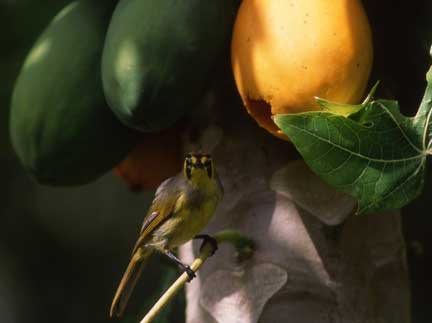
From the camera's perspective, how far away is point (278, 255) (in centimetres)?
143

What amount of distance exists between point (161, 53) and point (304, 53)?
0.22m

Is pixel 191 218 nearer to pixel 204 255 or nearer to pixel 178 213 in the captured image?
pixel 178 213

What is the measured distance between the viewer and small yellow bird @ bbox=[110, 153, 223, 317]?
1461 mm

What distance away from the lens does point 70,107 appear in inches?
60.8


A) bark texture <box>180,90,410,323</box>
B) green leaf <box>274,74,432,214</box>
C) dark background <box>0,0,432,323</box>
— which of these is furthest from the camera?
dark background <box>0,0,432,323</box>

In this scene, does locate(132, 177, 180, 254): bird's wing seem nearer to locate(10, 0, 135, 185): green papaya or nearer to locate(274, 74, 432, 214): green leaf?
locate(10, 0, 135, 185): green papaya

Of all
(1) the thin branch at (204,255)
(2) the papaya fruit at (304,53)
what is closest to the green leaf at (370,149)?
(2) the papaya fruit at (304,53)

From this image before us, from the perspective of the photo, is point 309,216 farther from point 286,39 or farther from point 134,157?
point 134,157

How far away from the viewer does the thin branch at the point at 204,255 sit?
1.27m

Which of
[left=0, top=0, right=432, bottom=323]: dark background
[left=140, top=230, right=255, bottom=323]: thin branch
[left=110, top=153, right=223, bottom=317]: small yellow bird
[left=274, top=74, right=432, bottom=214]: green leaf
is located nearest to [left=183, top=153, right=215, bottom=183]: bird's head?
[left=110, top=153, right=223, bottom=317]: small yellow bird

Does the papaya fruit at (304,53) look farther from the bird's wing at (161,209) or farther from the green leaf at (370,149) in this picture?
the bird's wing at (161,209)

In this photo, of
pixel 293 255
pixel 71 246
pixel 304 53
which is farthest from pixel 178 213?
pixel 71 246

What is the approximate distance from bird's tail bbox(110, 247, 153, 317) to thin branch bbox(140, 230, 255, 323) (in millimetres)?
161

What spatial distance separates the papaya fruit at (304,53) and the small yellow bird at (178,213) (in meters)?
0.16
